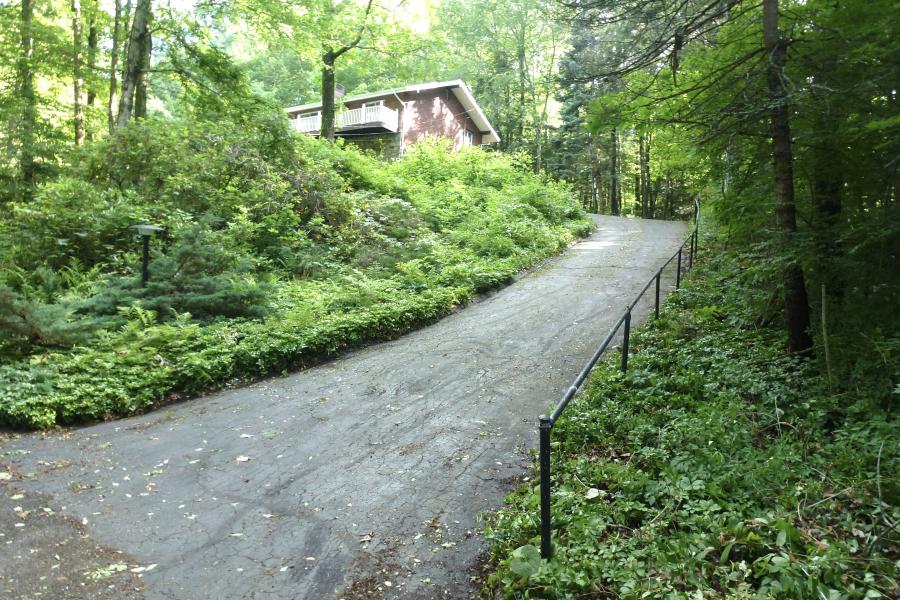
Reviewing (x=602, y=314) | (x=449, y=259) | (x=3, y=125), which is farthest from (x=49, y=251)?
(x=602, y=314)

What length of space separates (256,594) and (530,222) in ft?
54.8

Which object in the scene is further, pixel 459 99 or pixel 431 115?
pixel 459 99

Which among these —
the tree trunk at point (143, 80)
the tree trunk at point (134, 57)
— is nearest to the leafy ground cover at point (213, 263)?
the tree trunk at point (134, 57)

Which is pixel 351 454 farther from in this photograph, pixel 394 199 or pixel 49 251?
pixel 394 199

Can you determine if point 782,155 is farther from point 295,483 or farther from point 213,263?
point 213,263

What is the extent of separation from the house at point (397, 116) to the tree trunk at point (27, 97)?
15425 mm

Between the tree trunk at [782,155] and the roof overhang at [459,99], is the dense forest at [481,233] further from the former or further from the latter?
the roof overhang at [459,99]

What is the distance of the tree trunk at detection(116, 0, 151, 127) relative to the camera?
1475 centimetres

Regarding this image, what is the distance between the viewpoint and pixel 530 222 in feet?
63.3

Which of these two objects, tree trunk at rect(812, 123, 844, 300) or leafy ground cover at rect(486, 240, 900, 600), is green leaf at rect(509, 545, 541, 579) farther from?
tree trunk at rect(812, 123, 844, 300)

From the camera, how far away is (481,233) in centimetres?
1709

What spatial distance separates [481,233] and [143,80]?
420 inches

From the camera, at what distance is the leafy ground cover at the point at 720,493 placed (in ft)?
10.5

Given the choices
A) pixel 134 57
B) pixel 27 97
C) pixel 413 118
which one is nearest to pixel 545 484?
pixel 134 57
